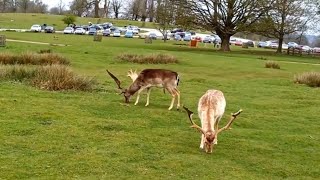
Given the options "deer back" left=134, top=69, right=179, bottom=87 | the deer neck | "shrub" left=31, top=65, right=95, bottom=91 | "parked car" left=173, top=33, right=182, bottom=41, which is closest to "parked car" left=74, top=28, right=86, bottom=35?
"parked car" left=173, top=33, right=182, bottom=41

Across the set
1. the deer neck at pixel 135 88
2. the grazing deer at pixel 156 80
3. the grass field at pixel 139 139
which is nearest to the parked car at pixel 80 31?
the grass field at pixel 139 139

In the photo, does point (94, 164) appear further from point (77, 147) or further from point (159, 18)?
point (159, 18)

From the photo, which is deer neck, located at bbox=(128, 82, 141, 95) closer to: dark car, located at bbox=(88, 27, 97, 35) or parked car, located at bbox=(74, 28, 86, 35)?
parked car, located at bbox=(74, 28, 86, 35)

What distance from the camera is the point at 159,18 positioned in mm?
67312

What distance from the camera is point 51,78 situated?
20.2 metres

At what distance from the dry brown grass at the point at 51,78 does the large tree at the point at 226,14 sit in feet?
139

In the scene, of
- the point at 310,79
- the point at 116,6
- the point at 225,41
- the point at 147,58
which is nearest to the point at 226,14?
the point at 225,41

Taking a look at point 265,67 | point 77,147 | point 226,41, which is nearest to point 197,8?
point 226,41

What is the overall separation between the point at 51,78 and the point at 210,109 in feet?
33.3

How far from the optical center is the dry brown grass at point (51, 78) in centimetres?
1983

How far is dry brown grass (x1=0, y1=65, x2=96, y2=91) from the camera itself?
1983 centimetres

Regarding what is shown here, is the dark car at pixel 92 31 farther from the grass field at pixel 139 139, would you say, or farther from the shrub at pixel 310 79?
the grass field at pixel 139 139

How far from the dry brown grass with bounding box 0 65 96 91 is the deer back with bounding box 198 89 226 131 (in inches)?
350

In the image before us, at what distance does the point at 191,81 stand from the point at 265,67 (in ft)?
49.3
